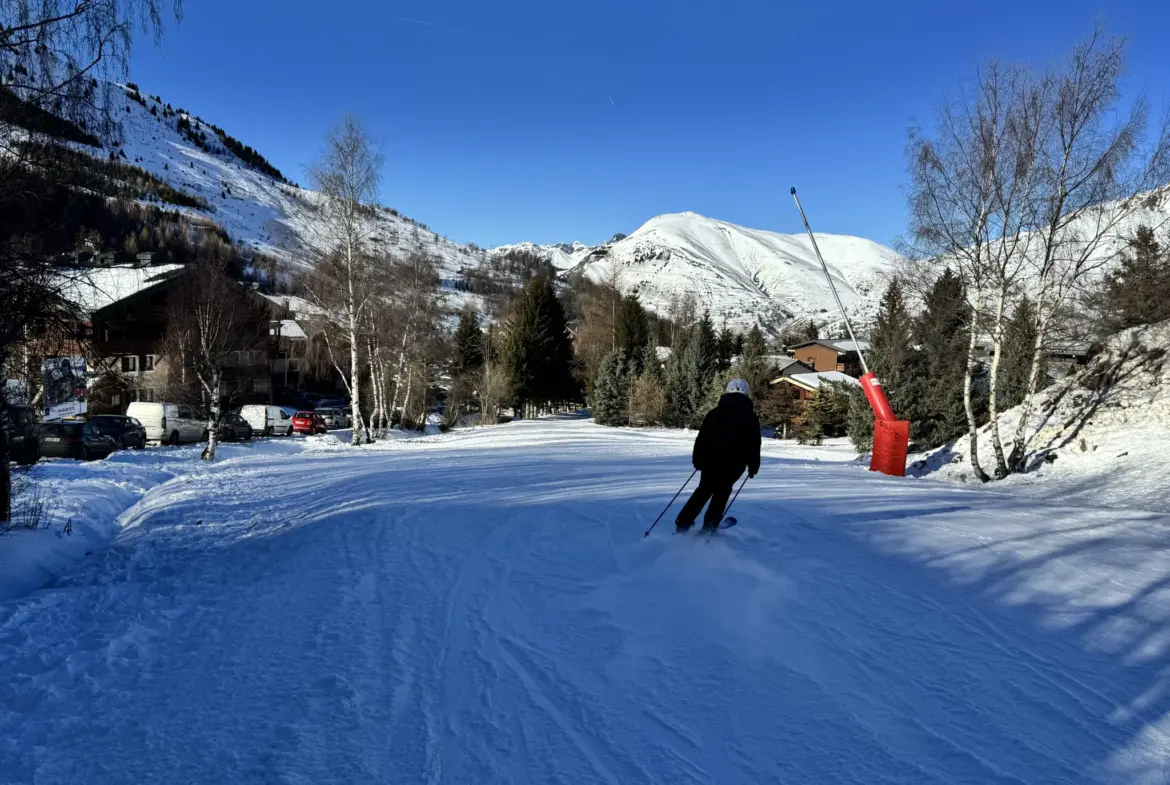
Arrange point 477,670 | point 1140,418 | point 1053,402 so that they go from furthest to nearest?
1. point 1053,402
2. point 1140,418
3. point 477,670

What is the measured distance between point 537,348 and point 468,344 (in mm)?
6538

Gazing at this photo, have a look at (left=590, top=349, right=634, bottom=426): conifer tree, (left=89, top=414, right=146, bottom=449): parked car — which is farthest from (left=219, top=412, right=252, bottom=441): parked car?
(left=590, top=349, right=634, bottom=426): conifer tree

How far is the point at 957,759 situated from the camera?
310cm

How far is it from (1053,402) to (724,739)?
20.4 meters

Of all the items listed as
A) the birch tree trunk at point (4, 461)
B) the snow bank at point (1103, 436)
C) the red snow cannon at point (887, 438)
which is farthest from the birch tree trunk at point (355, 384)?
the snow bank at point (1103, 436)

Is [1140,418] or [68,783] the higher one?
[1140,418]

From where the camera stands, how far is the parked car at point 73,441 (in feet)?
67.4

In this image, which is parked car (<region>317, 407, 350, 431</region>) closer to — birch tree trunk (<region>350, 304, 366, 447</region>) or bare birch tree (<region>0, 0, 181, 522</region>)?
birch tree trunk (<region>350, 304, 366, 447</region>)

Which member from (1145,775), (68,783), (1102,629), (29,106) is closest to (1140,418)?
(1102,629)

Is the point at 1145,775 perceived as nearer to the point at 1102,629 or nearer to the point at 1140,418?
the point at 1102,629

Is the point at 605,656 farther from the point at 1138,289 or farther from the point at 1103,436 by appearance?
the point at 1138,289

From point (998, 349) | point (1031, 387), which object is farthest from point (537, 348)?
point (1031, 387)

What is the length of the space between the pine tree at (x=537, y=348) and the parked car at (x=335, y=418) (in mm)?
15302

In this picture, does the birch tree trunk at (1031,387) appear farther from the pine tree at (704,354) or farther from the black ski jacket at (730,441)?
the pine tree at (704,354)
